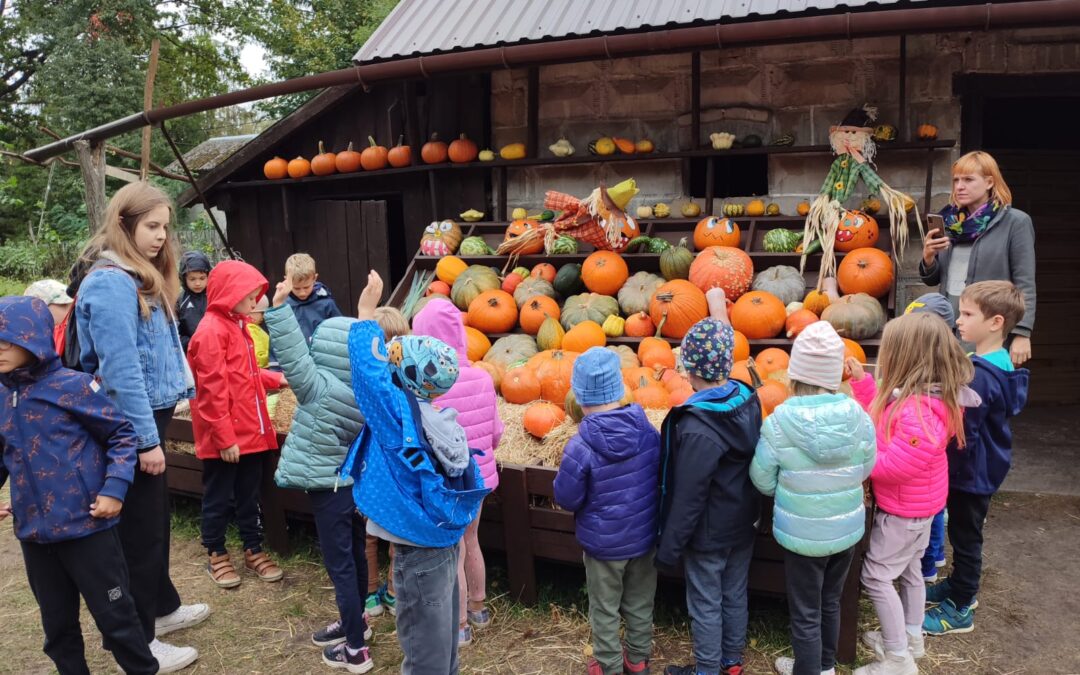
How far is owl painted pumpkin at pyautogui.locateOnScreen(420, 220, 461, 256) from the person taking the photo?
266 inches

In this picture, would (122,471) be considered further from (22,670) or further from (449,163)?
(449,163)

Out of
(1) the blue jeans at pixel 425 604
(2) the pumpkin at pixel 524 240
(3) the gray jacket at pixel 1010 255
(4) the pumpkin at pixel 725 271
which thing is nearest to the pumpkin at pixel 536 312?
(2) the pumpkin at pixel 524 240

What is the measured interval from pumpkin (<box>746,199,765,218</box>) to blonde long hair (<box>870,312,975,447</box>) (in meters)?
3.28

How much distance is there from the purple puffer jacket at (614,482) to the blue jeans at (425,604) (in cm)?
60

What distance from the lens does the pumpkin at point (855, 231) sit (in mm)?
5512

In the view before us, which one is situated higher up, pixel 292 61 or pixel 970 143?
pixel 292 61

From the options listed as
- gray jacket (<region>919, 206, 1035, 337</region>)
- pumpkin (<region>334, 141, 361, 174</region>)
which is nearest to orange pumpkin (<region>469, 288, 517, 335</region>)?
pumpkin (<region>334, 141, 361, 174</region>)

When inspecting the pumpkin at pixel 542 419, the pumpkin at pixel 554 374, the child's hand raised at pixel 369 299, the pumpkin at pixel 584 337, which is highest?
the child's hand raised at pixel 369 299

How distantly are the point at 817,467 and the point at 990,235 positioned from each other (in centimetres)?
223

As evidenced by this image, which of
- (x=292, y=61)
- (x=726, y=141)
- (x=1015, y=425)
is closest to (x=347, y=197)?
(x=726, y=141)

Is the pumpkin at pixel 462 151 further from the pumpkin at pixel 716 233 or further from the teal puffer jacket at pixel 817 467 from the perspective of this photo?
the teal puffer jacket at pixel 817 467

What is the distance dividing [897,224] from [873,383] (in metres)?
2.48

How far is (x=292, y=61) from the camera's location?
80.2ft

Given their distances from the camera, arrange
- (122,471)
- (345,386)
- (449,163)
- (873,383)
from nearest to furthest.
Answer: (122,471), (345,386), (873,383), (449,163)
